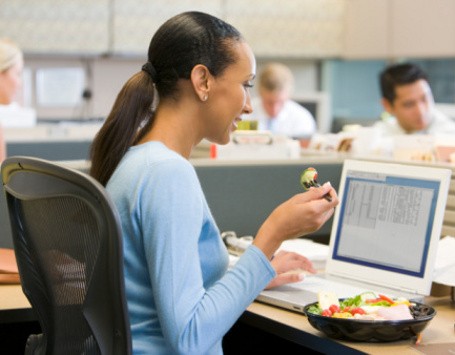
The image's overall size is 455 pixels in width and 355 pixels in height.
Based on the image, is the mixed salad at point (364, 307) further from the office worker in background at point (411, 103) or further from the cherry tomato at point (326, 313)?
the office worker in background at point (411, 103)

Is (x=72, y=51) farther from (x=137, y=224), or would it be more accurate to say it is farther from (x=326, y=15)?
(x=137, y=224)

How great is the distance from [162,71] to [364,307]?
0.57 m

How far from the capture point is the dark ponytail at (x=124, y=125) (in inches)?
64.1

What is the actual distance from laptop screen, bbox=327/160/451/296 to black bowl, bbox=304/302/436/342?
0.31 meters

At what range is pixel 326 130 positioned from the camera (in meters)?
6.11

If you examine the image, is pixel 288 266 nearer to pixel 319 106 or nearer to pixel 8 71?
pixel 8 71

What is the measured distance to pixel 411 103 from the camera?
4426 mm

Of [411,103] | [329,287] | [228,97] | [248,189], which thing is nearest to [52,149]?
[248,189]

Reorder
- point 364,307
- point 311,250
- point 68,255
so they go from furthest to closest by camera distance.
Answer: point 311,250, point 364,307, point 68,255

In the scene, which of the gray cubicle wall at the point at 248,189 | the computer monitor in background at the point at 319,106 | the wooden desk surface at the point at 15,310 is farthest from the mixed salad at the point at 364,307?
the computer monitor in background at the point at 319,106

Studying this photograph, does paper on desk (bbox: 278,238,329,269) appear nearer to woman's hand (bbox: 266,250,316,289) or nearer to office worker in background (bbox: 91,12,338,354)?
woman's hand (bbox: 266,250,316,289)

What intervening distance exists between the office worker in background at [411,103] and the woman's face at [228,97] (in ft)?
9.36

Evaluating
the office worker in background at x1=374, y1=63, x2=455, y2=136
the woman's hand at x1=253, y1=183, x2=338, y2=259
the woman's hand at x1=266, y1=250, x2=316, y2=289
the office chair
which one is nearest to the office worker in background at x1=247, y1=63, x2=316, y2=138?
the office worker in background at x1=374, y1=63, x2=455, y2=136

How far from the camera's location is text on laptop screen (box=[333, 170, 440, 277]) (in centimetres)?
195
